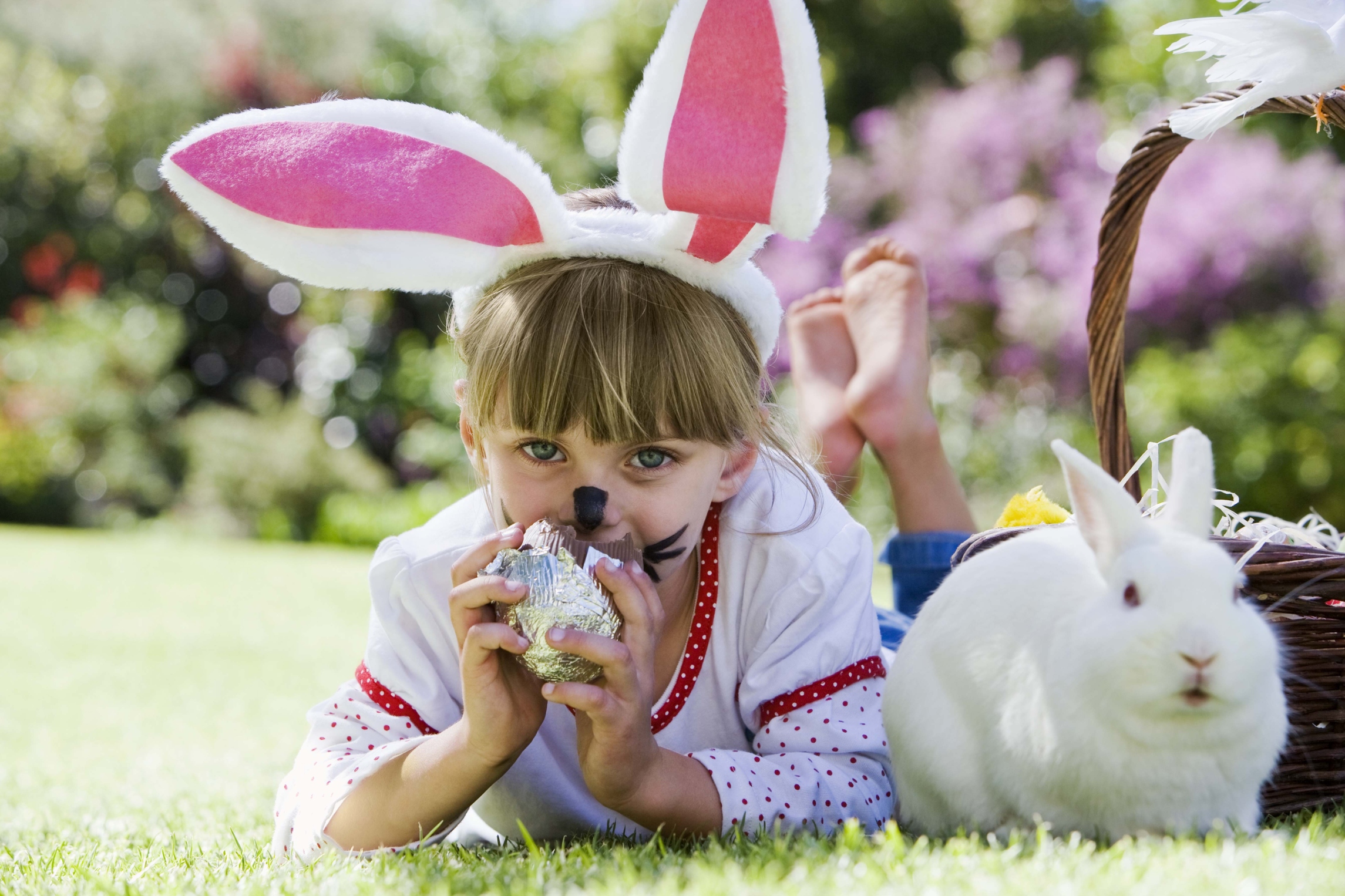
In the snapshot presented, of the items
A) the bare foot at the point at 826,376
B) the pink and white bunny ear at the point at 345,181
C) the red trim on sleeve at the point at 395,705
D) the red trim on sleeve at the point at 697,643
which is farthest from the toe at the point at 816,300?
the red trim on sleeve at the point at 395,705

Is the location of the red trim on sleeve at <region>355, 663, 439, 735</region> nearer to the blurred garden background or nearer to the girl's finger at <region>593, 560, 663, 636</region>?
the girl's finger at <region>593, 560, 663, 636</region>

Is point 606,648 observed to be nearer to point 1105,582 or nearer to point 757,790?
point 757,790

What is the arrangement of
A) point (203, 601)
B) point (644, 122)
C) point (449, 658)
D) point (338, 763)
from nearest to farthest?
point (644, 122) < point (338, 763) < point (449, 658) < point (203, 601)

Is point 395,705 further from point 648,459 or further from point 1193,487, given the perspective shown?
point 1193,487

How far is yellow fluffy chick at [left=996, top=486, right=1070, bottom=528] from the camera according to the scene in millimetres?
1979

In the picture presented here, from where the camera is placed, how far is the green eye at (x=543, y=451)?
165 centimetres

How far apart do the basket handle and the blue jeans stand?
0.85 m

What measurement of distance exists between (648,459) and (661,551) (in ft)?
0.47

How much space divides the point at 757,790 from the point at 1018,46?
12593mm

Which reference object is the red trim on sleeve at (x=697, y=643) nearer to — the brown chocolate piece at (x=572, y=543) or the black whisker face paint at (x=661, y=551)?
the black whisker face paint at (x=661, y=551)

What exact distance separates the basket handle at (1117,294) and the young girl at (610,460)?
1.58 feet

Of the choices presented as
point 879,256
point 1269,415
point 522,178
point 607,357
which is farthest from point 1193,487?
point 1269,415

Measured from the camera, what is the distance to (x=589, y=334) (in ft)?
5.39

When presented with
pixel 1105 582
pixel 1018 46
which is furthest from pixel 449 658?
pixel 1018 46
